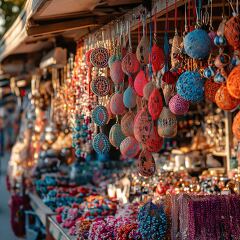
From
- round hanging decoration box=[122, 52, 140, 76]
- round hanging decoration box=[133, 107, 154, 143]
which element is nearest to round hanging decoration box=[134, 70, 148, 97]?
round hanging decoration box=[122, 52, 140, 76]

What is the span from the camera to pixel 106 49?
3.74 meters

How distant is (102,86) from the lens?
374 centimetres

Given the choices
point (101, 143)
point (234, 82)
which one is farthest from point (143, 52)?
point (234, 82)

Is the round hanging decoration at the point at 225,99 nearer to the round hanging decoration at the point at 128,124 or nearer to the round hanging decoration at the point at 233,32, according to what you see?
the round hanging decoration at the point at 233,32

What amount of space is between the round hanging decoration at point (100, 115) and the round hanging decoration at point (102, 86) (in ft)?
0.31

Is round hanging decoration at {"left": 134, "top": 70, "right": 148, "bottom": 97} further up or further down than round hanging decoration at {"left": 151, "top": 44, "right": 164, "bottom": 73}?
further down

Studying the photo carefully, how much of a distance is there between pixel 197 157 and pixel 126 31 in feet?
9.26

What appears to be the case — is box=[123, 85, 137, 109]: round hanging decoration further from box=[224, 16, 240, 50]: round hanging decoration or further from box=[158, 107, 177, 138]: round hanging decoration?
box=[224, 16, 240, 50]: round hanging decoration

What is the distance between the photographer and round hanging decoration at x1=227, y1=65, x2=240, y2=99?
225cm

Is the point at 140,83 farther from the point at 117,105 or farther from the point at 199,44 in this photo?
the point at 199,44

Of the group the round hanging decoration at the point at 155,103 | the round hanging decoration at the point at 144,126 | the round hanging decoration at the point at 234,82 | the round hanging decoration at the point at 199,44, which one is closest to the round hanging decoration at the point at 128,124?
the round hanging decoration at the point at 144,126

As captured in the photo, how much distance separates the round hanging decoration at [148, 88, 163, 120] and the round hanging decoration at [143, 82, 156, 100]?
0.08 metres

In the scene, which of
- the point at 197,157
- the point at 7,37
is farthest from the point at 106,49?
the point at 7,37

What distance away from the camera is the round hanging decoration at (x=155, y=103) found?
119 inches
